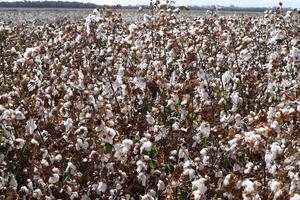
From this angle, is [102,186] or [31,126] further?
[31,126]

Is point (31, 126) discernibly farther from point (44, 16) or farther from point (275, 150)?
point (44, 16)

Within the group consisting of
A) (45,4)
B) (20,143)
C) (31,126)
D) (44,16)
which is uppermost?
(31,126)

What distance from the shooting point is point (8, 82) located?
31.9 ft

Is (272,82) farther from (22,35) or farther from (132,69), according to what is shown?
(22,35)

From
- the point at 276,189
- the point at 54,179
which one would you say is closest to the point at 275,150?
the point at 276,189

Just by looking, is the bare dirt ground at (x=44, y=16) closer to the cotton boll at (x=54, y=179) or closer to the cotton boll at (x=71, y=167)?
the cotton boll at (x=71, y=167)

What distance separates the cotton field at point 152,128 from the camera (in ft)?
15.7

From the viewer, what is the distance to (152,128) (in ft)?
20.1

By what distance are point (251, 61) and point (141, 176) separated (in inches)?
187

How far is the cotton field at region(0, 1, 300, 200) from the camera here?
4789 mm

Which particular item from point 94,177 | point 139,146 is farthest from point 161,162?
point 94,177

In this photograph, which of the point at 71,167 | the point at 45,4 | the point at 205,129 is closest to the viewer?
the point at 71,167

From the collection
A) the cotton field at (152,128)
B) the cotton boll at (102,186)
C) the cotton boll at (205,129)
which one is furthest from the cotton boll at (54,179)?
the cotton boll at (205,129)

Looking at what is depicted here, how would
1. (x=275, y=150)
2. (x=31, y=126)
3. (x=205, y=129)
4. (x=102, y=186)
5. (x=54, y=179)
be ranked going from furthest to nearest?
(x=31, y=126), (x=205, y=129), (x=54, y=179), (x=102, y=186), (x=275, y=150)
